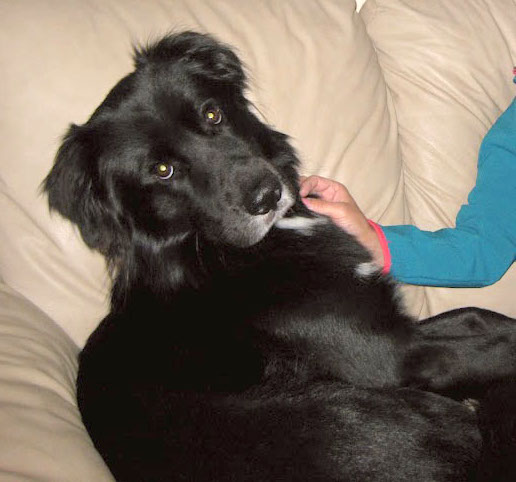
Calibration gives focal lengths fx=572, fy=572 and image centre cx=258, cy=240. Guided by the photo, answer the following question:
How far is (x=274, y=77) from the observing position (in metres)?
1.91

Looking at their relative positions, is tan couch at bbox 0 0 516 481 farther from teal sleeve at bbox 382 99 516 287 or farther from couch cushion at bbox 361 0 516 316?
teal sleeve at bbox 382 99 516 287

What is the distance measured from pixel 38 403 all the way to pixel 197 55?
3.53ft

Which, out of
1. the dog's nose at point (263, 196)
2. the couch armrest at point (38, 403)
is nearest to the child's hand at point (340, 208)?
the dog's nose at point (263, 196)

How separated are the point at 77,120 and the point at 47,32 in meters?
0.25

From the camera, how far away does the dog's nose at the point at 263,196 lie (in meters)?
1.59

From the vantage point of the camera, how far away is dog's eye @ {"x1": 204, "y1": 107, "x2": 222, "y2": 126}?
1.70m

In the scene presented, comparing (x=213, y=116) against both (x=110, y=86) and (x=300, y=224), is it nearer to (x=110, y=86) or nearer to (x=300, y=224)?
(x=110, y=86)

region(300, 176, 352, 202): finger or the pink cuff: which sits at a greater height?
region(300, 176, 352, 202): finger

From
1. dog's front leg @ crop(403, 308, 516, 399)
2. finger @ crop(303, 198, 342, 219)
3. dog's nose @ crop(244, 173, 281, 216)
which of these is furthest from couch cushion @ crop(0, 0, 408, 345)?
dog's front leg @ crop(403, 308, 516, 399)

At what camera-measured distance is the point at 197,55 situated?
5.69 ft

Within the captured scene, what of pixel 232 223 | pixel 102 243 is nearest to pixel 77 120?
pixel 102 243

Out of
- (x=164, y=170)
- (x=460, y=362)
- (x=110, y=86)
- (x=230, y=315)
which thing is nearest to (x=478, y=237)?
(x=460, y=362)

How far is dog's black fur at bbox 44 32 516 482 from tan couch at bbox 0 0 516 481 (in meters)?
0.12

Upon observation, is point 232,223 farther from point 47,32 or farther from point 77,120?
point 47,32
